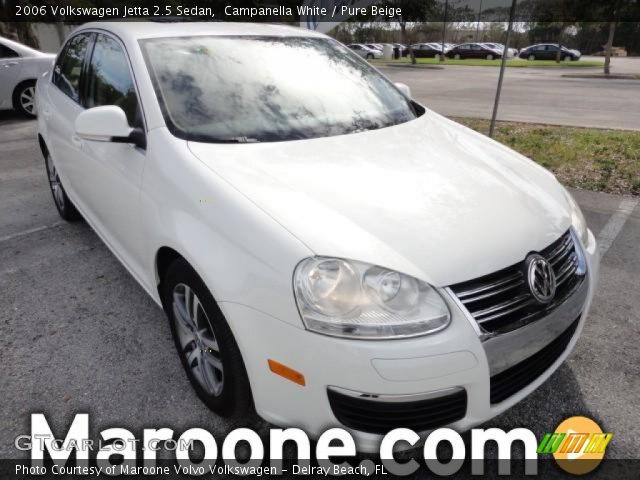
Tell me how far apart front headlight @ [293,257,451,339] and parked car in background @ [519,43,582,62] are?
41814mm

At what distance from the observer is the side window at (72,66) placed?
3.36m

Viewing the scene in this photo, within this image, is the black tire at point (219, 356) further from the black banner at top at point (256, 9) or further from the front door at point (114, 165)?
the black banner at top at point (256, 9)

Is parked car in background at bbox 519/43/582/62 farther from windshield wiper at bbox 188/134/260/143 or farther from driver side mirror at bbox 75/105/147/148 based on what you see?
driver side mirror at bbox 75/105/147/148

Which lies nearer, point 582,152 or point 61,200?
point 61,200

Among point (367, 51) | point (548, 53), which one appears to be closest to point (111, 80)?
point (367, 51)

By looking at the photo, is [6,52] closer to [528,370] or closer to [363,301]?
[363,301]

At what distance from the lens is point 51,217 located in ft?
14.5

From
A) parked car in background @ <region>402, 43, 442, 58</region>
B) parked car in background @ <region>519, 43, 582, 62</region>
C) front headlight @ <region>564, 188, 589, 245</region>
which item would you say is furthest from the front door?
parked car in background @ <region>402, 43, 442, 58</region>

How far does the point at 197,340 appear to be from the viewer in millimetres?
2135

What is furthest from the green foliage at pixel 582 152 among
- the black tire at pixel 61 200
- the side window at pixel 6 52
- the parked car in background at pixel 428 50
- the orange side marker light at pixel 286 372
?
the parked car in background at pixel 428 50

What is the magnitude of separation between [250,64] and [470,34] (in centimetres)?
6810

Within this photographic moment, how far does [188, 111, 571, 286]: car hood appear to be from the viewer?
5.47 ft

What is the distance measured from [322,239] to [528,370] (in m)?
0.94

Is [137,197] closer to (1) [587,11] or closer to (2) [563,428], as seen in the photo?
(2) [563,428]
